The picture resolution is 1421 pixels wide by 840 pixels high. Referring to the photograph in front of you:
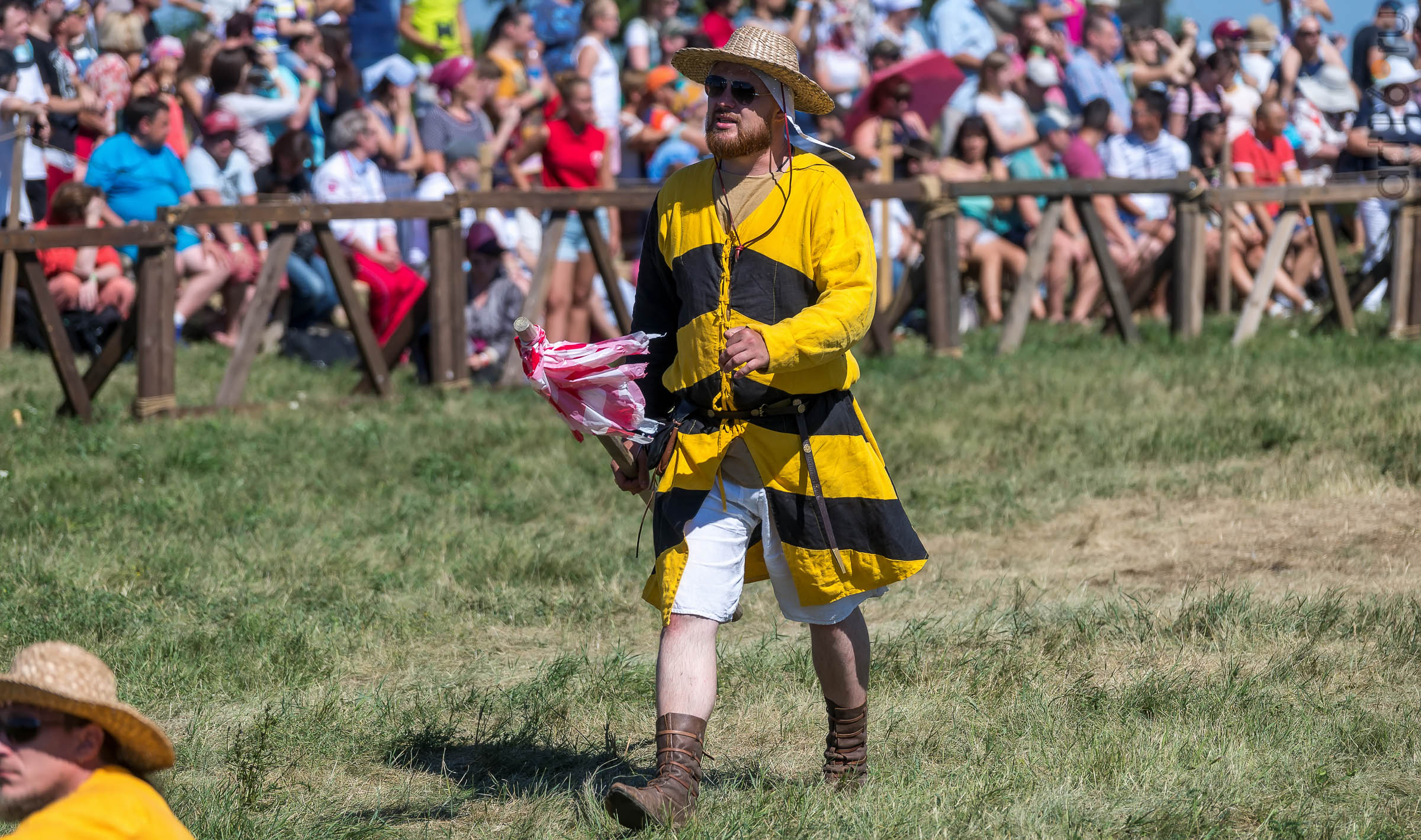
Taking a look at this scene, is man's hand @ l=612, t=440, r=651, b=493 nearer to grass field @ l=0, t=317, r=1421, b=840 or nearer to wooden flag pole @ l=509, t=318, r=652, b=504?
wooden flag pole @ l=509, t=318, r=652, b=504

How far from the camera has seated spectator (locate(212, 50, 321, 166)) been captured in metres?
12.0

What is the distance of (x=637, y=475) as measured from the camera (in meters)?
4.24

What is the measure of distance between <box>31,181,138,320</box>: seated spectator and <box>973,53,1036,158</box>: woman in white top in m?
7.14

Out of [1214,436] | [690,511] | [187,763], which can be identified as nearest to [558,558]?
[187,763]

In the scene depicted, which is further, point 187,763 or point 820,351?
point 187,763

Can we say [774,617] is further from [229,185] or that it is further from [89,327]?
[229,185]

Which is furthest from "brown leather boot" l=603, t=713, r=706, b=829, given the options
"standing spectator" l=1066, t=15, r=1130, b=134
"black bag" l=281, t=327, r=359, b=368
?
"standing spectator" l=1066, t=15, r=1130, b=134

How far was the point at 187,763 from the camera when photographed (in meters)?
4.58

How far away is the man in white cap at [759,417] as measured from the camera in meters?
4.00

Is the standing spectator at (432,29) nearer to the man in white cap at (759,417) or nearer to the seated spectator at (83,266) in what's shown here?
the seated spectator at (83,266)

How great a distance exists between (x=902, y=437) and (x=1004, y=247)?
17.4 feet

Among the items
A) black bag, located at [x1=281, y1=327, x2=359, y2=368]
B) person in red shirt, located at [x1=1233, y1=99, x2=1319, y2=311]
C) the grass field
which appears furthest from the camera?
person in red shirt, located at [x1=1233, y1=99, x2=1319, y2=311]

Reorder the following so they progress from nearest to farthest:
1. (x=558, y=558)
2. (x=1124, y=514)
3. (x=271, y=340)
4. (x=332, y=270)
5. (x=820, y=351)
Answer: (x=820, y=351) → (x=558, y=558) → (x=1124, y=514) → (x=332, y=270) → (x=271, y=340)

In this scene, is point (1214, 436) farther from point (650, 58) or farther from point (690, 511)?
point (650, 58)
